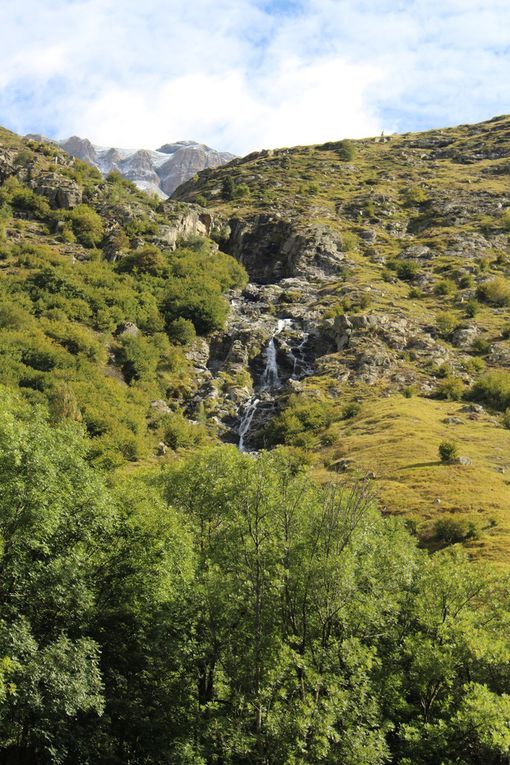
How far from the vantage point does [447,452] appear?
49.9 meters

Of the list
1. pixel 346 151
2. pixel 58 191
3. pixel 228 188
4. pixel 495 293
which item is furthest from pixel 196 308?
pixel 346 151

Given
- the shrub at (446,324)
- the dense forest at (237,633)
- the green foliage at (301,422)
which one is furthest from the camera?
the shrub at (446,324)

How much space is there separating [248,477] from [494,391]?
171 feet

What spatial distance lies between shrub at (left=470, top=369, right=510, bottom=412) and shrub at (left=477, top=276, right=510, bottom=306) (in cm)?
2290

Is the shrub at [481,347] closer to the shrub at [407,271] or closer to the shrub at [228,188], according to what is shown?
the shrub at [407,271]

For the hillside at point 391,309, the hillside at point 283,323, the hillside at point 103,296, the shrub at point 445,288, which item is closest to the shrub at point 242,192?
the hillside at point 283,323

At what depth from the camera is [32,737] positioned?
64.5 feet

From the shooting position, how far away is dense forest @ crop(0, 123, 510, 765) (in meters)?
17.2

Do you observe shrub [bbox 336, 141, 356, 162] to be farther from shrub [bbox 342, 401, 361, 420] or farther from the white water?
shrub [bbox 342, 401, 361, 420]

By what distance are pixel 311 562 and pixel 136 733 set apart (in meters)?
8.85

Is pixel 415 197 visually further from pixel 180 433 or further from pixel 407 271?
pixel 180 433

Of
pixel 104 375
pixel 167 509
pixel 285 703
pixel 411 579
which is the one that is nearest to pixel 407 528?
pixel 411 579

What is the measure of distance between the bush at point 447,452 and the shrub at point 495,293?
1772 inches

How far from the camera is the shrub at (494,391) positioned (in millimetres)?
65125
